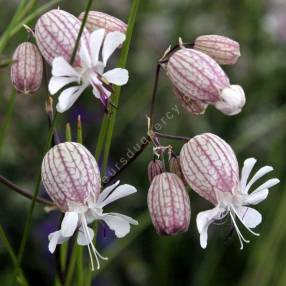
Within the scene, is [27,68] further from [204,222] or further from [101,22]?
[204,222]

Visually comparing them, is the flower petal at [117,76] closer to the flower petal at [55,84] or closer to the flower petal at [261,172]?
the flower petal at [55,84]

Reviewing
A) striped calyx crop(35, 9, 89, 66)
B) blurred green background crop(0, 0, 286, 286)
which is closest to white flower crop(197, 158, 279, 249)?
striped calyx crop(35, 9, 89, 66)

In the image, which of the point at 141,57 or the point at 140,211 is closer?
the point at 140,211

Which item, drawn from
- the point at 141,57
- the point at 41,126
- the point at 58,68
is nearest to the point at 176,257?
the point at 41,126

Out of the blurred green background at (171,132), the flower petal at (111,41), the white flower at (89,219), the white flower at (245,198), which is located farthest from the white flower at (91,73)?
the blurred green background at (171,132)

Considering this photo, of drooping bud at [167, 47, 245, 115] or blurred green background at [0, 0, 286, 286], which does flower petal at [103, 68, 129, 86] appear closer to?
drooping bud at [167, 47, 245, 115]

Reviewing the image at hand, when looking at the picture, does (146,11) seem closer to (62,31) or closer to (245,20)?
(245,20)
